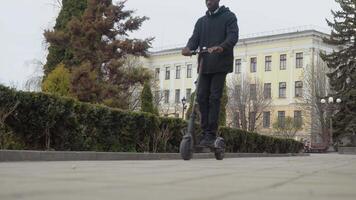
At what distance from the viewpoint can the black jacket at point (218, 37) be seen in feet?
27.9

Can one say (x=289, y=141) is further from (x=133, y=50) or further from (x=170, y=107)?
(x=170, y=107)

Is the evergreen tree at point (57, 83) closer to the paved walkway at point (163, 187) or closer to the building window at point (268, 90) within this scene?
the paved walkway at point (163, 187)

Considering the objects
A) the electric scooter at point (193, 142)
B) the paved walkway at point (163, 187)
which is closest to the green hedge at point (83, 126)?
the electric scooter at point (193, 142)

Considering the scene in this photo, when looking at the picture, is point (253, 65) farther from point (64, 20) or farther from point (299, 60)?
point (64, 20)

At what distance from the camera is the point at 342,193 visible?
3775 millimetres

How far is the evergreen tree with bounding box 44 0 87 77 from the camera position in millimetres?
29094

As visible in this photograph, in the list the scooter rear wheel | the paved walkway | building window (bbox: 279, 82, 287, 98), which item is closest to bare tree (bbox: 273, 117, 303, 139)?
building window (bbox: 279, 82, 287, 98)

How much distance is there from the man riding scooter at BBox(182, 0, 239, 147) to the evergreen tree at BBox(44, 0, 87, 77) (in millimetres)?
20797

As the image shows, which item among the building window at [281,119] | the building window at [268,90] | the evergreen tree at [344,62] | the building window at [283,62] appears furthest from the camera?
the building window at [268,90]

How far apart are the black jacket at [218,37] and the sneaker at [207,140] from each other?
1.00 meters

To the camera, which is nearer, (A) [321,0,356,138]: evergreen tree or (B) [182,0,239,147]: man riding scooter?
(B) [182,0,239,147]: man riding scooter

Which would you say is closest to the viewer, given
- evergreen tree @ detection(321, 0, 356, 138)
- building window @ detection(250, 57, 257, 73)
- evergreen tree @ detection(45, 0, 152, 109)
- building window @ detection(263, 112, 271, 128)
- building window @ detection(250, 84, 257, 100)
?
evergreen tree @ detection(45, 0, 152, 109)

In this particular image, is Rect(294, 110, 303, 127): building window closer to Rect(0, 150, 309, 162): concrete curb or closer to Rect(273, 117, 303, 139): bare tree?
Rect(273, 117, 303, 139): bare tree

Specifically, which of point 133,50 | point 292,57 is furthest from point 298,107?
point 133,50
